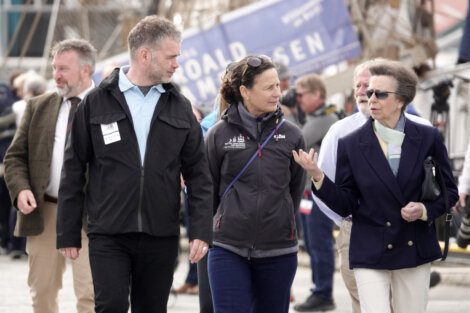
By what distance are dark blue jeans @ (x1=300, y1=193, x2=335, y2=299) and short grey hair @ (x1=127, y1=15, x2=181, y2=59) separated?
4.64 meters

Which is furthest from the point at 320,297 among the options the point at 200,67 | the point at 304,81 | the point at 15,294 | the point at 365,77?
the point at 200,67

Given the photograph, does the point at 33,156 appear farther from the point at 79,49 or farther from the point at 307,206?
the point at 307,206

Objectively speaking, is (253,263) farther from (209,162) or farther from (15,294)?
(15,294)

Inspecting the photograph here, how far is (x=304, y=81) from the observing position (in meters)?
11.7

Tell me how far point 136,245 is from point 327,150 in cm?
180

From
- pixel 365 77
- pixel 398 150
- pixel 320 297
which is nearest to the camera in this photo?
pixel 398 150

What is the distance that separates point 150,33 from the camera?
22.7 feet

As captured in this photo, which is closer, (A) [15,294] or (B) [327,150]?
(B) [327,150]

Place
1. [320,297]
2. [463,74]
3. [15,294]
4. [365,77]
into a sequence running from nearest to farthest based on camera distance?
1. [365,77]
2. [320,297]
3. [15,294]
4. [463,74]

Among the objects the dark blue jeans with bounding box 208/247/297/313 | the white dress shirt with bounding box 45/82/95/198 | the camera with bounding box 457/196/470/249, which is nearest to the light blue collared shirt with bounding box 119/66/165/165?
the dark blue jeans with bounding box 208/247/297/313

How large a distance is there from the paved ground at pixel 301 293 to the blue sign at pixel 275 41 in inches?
85.1

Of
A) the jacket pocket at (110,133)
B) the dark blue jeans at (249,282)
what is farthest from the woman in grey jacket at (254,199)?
the jacket pocket at (110,133)

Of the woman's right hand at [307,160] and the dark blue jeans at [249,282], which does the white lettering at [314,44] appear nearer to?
the dark blue jeans at [249,282]

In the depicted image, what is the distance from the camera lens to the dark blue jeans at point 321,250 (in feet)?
37.4
